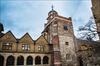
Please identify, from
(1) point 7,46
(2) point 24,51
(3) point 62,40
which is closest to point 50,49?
(3) point 62,40

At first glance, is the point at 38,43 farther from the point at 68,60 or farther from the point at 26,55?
the point at 68,60

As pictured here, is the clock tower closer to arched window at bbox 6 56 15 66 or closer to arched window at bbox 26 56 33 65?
arched window at bbox 26 56 33 65

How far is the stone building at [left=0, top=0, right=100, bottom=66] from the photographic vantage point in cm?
2608

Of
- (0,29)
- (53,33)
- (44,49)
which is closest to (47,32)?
(53,33)

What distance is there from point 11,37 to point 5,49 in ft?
9.49

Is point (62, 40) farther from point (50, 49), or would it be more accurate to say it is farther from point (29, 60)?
point (29, 60)

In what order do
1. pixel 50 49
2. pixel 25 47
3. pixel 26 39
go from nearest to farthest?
pixel 25 47
pixel 26 39
pixel 50 49

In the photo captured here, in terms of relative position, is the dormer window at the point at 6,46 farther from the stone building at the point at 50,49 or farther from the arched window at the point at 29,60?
the arched window at the point at 29,60

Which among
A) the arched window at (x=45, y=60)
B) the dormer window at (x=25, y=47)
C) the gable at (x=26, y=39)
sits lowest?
the arched window at (x=45, y=60)

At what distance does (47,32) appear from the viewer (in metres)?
33.4

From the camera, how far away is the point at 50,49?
2942cm

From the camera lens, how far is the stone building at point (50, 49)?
2608cm

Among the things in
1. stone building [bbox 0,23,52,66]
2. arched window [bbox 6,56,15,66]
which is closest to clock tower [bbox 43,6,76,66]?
stone building [bbox 0,23,52,66]

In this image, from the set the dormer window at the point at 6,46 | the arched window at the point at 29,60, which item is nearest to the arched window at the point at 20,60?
the arched window at the point at 29,60
